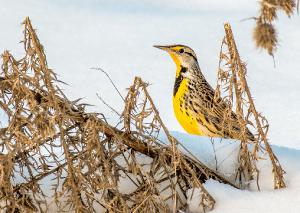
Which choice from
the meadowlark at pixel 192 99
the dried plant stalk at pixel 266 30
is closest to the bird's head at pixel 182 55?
the meadowlark at pixel 192 99

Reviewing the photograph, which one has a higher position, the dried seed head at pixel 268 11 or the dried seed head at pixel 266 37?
the dried seed head at pixel 268 11

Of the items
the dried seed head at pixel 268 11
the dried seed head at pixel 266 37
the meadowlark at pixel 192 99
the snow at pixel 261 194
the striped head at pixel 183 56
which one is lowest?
the snow at pixel 261 194

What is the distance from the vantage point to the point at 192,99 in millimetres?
5297

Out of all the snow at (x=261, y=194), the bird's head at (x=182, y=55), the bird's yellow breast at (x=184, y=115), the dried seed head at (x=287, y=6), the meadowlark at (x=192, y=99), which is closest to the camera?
the dried seed head at (x=287, y=6)

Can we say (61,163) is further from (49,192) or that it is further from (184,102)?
(184,102)

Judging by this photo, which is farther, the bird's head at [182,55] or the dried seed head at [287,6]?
the bird's head at [182,55]

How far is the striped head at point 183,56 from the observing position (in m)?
5.74

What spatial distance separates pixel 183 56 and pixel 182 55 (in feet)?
0.06

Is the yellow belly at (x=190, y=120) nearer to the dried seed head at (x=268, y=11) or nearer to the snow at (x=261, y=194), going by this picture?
the snow at (x=261, y=194)

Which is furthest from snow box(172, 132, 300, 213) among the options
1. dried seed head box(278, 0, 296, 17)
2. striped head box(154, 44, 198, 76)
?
striped head box(154, 44, 198, 76)

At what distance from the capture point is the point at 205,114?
17.1 ft

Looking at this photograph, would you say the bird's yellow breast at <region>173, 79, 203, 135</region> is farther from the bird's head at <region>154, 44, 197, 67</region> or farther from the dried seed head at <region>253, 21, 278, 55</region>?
the dried seed head at <region>253, 21, 278, 55</region>

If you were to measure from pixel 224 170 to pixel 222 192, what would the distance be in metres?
0.30

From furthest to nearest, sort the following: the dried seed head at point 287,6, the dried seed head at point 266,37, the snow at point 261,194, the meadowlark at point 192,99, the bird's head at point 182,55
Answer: the bird's head at point 182,55 → the meadowlark at point 192,99 → the snow at point 261,194 → the dried seed head at point 266,37 → the dried seed head at point 287,6
